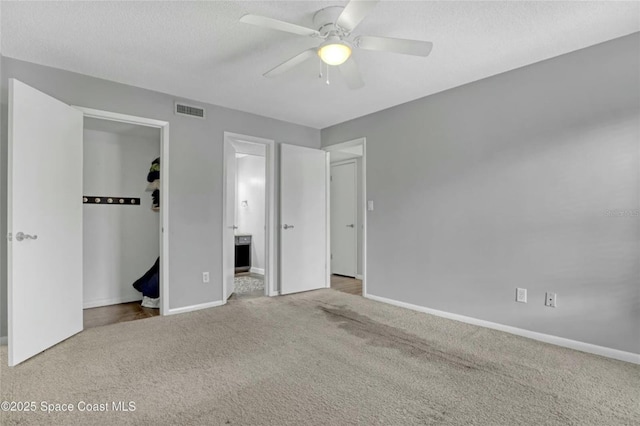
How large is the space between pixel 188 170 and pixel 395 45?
267 cm

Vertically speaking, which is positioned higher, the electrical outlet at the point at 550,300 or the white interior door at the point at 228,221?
the white interior door at the point at 228,221

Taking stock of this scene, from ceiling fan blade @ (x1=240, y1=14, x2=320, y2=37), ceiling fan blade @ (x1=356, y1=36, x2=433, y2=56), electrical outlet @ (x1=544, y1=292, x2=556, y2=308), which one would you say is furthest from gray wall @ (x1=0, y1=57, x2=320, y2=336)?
electrical outlet @ (x1=544, y1=292, x2=556, y2=308)

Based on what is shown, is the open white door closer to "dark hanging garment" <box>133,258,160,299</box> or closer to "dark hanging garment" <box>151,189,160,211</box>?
"dark hanging garment" <box>133,258,160,299</box>

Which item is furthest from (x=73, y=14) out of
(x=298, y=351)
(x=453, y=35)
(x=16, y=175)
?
(x=298, y=351)

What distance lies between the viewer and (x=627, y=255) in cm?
245

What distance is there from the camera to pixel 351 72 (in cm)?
246

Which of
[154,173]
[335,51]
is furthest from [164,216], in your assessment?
[335,51]

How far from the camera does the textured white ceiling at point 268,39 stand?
7.02 ft

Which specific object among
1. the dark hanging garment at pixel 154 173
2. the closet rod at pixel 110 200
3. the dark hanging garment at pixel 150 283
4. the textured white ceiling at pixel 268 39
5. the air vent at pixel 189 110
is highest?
the textured white ceiling at pixel 268 39

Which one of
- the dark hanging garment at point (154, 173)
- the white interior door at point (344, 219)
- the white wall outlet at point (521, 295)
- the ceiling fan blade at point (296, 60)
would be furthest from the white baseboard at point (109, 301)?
the white wall outlet at point (521, 295)

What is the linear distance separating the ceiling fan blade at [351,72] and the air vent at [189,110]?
80.7 inches

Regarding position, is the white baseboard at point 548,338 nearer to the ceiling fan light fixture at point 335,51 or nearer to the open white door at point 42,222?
the ceiling fan light fixture at point 335,51

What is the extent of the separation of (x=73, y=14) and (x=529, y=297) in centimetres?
417

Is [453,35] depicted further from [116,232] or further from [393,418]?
[116,232]
